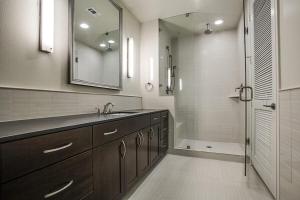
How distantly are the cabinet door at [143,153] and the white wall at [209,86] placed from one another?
1.51 metres

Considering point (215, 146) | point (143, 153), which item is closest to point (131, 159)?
point (143, 153)

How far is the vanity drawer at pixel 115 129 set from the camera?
1167mm

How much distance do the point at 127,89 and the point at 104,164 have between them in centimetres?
162

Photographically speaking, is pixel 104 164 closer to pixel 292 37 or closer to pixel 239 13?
pixel 292 37

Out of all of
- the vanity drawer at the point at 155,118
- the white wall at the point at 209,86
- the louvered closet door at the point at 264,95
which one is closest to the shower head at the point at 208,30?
the white wall at the point at 209,86

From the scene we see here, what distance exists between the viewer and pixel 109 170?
1270mm

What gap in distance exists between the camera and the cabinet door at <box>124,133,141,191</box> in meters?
1.52

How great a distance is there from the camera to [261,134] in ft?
6.15

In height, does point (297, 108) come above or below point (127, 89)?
below

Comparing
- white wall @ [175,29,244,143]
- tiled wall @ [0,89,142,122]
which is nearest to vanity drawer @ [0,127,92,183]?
tiled wall @ [0,89,142,122]

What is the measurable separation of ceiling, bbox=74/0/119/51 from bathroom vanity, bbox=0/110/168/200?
1.06 meters

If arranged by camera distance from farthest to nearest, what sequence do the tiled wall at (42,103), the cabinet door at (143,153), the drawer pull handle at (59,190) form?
1. the cabinet door at (143,153)
2. the tiled wall at (42,103)
3. the drawer pull handle at (59,190)

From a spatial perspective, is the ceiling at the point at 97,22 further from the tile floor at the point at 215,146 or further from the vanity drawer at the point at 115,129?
the tile floor at the point at 215,146

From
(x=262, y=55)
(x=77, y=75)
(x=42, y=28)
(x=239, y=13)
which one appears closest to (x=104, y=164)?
(x=77, y=75)
